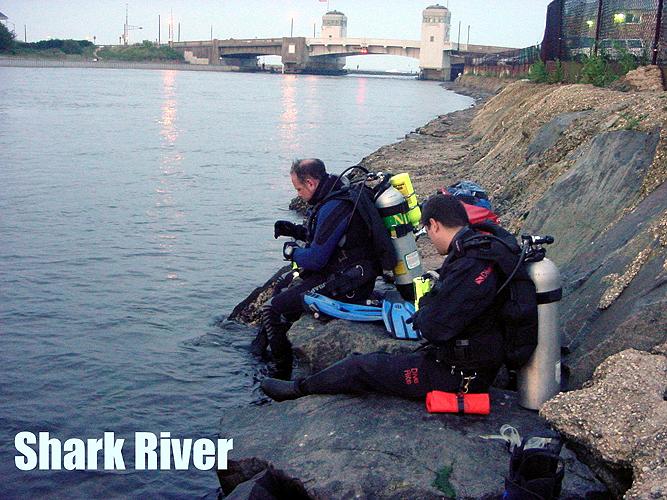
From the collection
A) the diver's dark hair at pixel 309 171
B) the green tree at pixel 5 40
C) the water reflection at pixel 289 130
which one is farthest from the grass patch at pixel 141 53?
the diver's dark hair at pixel 309 171

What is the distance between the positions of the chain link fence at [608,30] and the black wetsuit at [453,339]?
10.4 metres

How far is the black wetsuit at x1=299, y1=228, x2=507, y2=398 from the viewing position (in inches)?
198

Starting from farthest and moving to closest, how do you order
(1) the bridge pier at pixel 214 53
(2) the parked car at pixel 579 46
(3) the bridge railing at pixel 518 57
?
(1) the bridge pier at pixel 214 53 < (3) the bridge railing at pixel 518 57 < (2) the parked car at pixel 579 46

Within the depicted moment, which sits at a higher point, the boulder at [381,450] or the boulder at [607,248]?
the boulder at [607,248]

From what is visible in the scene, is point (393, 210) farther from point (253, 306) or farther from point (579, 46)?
point (579, 46)

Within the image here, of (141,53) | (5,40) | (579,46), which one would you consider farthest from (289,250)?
(141,53)

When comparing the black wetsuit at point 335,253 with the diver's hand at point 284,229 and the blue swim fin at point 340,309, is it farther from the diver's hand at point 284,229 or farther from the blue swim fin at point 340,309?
the diver's hand at point 284,229

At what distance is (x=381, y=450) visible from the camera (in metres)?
5.00

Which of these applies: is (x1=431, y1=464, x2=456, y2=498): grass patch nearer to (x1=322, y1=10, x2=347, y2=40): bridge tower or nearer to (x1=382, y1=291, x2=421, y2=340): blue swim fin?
(x1=382, y1=291, x2=421, y2=340): blue swim fin

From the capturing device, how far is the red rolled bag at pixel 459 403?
524cm

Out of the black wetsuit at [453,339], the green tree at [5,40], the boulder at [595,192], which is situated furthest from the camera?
the green tree at [5,40]

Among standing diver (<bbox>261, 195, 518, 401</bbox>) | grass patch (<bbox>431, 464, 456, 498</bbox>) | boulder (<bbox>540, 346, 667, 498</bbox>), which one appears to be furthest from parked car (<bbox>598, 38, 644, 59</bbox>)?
grass patch (<bbox>431, 464, 456, 498</bbox>)

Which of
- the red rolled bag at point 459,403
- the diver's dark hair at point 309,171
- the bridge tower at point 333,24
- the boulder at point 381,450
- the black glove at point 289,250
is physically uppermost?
the bridge tower at point 333,24

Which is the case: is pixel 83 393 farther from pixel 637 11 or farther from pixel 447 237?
pixel 637 11
